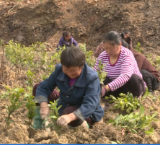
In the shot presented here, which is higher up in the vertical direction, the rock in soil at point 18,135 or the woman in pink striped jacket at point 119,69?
the woman in pink striped jacket at point 119,69

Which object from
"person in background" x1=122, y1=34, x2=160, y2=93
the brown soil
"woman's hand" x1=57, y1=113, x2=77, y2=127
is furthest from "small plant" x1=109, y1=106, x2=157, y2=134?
"person in background" x1=122, y1=34, x2=160, y2=93

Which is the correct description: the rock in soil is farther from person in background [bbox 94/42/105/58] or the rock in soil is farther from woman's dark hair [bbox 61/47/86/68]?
person in background [bbox 94/42/105/58]

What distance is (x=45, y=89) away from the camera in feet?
8.72

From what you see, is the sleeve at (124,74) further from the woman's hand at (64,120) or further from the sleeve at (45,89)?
the woman's hand at (64,120)

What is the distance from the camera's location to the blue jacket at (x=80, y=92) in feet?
7.82

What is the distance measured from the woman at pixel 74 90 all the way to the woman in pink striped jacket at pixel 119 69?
648 millimetres

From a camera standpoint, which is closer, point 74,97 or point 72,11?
point 74,97

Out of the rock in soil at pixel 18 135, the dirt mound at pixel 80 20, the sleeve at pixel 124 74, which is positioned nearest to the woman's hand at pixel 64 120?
the rock in soil at pixel 18 135

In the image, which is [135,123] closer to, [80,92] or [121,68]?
[80,92]

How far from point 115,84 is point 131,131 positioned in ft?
2.83

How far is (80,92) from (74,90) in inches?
2.5

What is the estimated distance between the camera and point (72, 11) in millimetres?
11062
